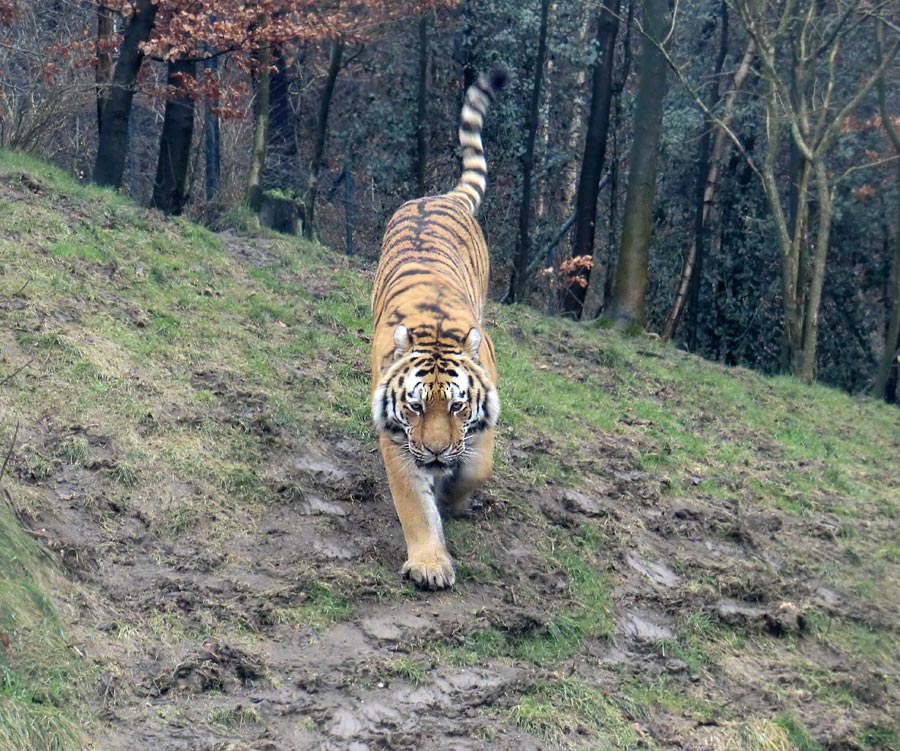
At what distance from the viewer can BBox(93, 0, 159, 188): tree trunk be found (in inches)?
492

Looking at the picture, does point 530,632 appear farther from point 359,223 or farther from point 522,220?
point 359,223

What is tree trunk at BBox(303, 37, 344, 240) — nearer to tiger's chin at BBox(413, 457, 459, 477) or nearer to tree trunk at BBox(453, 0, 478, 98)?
tree trunk at BBox(453, 0, 478, 98)

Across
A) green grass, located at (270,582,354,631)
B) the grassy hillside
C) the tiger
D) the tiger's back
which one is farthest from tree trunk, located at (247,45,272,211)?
green grass, located at (270,582,354,631)

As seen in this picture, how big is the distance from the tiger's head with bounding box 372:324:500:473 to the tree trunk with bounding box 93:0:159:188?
766 cm

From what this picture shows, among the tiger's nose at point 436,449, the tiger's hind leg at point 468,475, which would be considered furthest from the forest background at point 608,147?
the tiger's nose at point 436,449

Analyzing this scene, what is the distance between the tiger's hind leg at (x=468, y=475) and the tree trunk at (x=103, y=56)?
28.5ft

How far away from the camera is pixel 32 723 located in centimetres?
369

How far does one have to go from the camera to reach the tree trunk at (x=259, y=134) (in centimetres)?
1447

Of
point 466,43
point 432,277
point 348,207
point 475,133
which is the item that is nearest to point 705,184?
point 466,43

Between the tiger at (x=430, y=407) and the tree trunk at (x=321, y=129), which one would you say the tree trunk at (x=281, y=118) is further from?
the tiger at (x=430, y=407)

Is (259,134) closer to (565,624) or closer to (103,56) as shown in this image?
(103,56)

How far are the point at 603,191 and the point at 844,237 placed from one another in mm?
4621

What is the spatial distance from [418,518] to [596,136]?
41.0 ft

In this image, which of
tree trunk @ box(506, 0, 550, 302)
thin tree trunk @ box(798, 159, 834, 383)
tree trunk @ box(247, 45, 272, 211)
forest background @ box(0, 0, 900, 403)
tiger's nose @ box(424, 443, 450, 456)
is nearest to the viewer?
tiger's nose @ box(424, 443, 450, 456)
